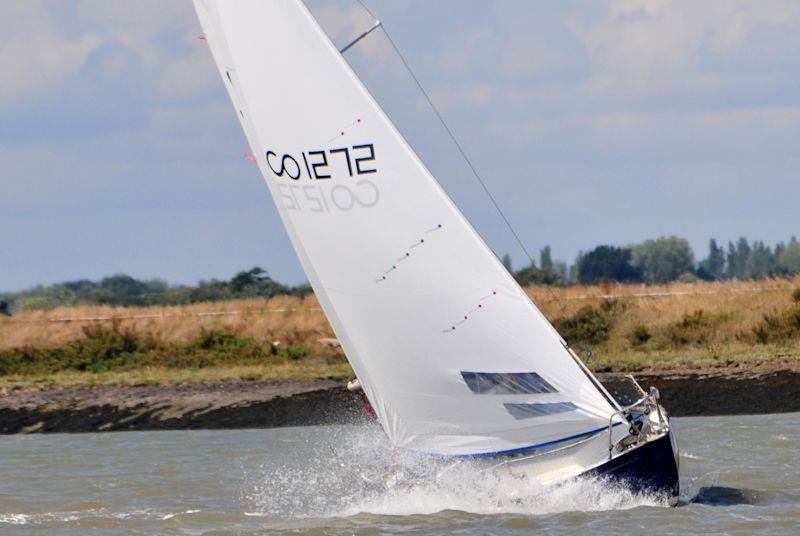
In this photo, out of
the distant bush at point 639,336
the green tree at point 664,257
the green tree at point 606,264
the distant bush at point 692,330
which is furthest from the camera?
the green tree at point 664,257

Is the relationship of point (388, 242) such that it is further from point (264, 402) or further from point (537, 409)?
point (264, 402)

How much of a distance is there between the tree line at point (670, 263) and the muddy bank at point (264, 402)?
128 feet

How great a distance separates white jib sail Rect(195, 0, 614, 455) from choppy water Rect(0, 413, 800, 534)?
0.83 metres

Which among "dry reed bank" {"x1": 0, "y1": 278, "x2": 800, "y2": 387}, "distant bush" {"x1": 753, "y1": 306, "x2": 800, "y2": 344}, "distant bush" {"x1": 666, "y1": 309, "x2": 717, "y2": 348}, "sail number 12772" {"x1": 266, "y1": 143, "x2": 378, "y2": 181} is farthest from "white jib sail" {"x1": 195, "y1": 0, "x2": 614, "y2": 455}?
"distant bush" {"x1": 666, "y1": 309, "x2": 717, "y2": 348}

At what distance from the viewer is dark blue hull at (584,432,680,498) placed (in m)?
14.5

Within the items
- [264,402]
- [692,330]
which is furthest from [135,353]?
[692,330]

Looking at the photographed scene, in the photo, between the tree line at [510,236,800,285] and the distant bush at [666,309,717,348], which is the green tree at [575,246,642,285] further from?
the distant bush at [666,309,717,348]

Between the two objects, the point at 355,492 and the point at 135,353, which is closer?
the point at 355,492

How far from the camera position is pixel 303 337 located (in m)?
33.9

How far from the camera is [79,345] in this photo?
34688 mm

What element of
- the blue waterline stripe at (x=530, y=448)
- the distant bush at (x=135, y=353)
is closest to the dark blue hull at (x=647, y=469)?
the blue waterline stripe at (x=530, y=448)

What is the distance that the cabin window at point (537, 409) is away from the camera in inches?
583

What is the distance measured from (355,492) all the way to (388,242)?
3.66 meters

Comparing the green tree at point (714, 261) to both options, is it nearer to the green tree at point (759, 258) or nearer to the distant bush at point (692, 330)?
the green tree at point (759, 258)
